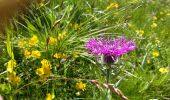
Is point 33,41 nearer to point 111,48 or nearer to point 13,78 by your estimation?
point 13,78

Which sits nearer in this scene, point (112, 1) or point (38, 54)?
point (38, 54)

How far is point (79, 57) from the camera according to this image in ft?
6.66

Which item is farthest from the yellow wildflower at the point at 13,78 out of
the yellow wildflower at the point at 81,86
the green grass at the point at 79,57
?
the yellow wildflower at the point at 81,86

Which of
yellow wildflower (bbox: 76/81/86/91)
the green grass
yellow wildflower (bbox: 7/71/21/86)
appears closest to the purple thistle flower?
the green grass

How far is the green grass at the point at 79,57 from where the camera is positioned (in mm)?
1702

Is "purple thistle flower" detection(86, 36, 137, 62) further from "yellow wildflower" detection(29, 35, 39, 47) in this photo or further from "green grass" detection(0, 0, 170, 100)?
"yellow wildflower" detection(29, 35, 39, 47)

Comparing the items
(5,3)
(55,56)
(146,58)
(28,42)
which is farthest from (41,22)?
(5,3)

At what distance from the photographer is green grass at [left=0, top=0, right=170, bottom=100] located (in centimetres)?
170

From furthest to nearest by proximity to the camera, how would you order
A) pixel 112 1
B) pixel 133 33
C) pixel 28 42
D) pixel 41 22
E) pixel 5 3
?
pixel 112 1
pixel 133 33
pixel 41 22
pixel 28 42
pixel 5 3

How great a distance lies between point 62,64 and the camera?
6.13 ft

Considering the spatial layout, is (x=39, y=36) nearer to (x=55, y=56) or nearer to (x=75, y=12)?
(x=55, y=56)

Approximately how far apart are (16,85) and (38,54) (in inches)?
10.4

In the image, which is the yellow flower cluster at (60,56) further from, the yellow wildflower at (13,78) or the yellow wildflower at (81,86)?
the yellow wildflower at (13,78)

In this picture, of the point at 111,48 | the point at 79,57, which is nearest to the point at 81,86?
the point at 111,48
